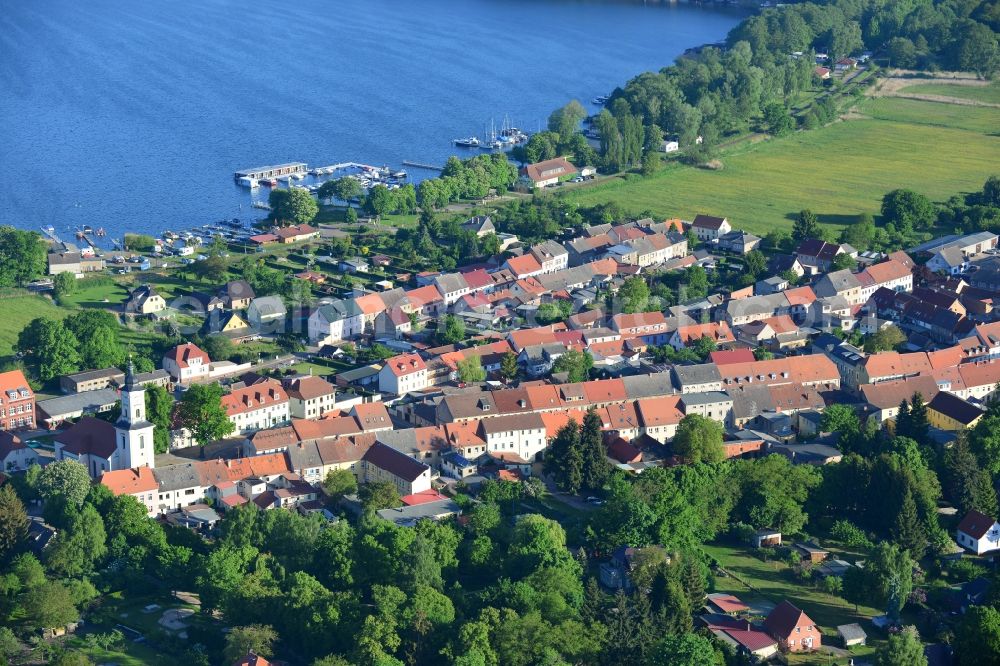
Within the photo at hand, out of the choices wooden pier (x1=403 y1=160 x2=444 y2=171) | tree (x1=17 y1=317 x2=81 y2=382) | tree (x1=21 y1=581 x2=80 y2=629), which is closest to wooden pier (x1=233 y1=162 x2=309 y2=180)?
wooden pier (x1=403 y1=160 x2=444 y2=171)

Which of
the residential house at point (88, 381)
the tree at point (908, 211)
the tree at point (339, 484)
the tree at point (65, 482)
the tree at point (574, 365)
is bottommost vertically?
the residential house at point (88, 381)

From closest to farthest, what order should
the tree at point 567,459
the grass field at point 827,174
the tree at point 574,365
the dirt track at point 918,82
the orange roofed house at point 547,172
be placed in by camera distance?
the tree at point 567,459
the tree at point 574,365
the grass field at point 827,174
the orange roofed house at point 547,172
the dirt track at point 918,82

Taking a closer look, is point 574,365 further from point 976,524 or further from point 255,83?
point 255,83

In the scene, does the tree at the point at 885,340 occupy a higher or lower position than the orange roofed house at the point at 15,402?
higher

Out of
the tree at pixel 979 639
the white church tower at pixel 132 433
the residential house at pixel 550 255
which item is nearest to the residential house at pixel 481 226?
the residential house at pixel 550 255

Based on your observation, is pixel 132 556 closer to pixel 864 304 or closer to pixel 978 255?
pixel 864 304

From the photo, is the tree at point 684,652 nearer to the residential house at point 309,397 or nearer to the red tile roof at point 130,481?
the red tile roof at point 130,481
